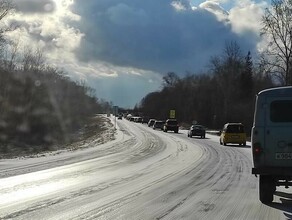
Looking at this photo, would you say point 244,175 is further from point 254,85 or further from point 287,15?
point 254,85

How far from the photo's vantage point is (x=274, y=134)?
10.9 m

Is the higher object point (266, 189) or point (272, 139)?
point (272, 139)

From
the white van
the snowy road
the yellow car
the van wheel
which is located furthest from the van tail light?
the yellow car

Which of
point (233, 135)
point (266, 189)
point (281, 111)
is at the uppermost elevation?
point (281, 111)

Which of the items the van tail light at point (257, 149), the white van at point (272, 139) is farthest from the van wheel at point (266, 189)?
the van tail light at point (257, 149)

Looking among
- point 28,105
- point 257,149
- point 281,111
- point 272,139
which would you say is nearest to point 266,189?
point 257,149

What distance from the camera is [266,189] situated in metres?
11.1

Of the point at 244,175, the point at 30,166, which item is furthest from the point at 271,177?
the point at 30,166

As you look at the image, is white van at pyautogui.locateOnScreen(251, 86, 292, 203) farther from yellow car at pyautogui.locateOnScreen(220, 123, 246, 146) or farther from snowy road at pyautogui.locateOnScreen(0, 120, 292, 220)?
yellow car at pyautogui.locateOnScreen(220, 123, 246, 146)

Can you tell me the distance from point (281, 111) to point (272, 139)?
72 cm

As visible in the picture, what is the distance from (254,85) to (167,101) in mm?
54007

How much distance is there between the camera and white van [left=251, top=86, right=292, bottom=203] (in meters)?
10.7

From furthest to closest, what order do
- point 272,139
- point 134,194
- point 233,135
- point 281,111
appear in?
point 233,135 < point 134,194 < point 281,111 < point 272,139

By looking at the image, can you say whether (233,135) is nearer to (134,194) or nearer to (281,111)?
(134,194)
